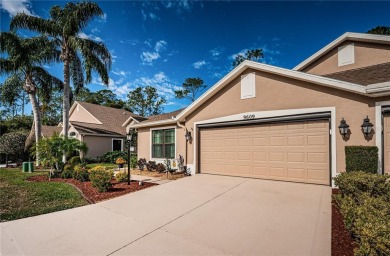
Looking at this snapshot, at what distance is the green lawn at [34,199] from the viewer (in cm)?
536

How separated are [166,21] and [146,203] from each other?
10502 millimetres

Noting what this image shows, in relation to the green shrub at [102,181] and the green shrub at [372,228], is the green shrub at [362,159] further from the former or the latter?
the green shrub at [102,181]

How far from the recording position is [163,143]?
1223 cm

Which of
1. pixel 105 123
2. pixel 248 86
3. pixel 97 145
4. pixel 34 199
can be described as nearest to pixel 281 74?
pixel 248 86

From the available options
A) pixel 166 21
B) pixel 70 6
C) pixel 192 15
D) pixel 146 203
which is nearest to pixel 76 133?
pixel 70 6

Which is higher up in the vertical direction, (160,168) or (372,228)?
(372,228)

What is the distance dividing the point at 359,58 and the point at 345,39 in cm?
122

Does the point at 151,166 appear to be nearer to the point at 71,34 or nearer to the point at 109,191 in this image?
the point at 109,191

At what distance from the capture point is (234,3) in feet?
33.6

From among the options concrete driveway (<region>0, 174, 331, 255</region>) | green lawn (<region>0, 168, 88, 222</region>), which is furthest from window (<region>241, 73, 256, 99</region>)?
green lawn (<region>0, 168, 88, 222</region>)

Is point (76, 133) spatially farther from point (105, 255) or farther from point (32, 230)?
point (105, 255)

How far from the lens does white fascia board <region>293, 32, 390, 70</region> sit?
9.24 meters

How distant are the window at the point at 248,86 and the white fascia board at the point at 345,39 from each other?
5055mm

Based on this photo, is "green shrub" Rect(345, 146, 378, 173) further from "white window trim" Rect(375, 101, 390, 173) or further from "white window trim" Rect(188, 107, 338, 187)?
"white window trim" Rect(188, 107, 338, 187)
